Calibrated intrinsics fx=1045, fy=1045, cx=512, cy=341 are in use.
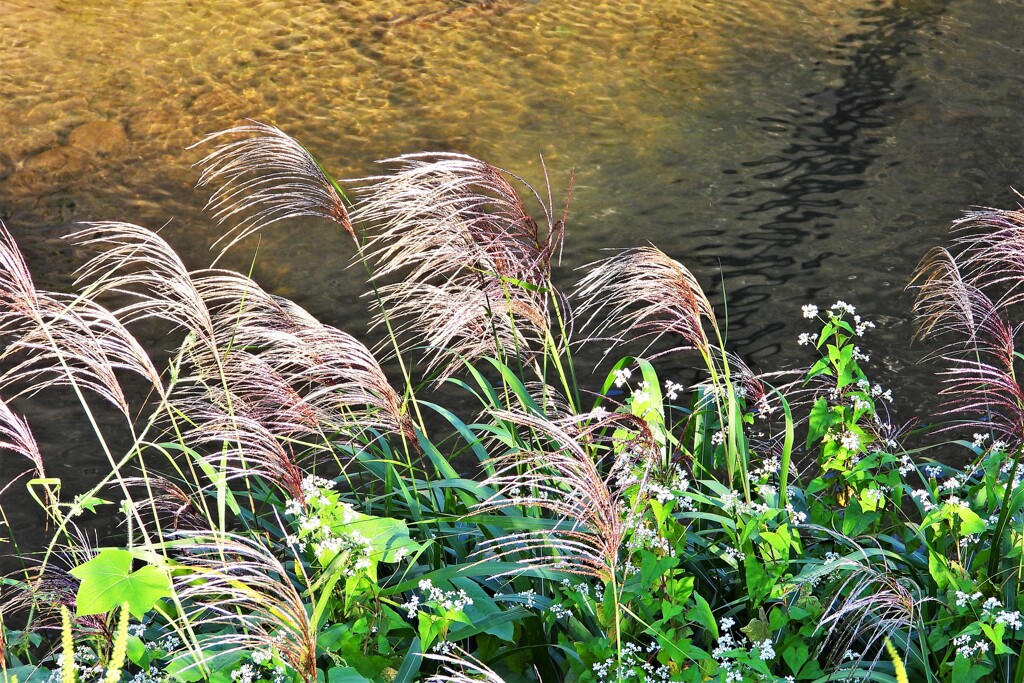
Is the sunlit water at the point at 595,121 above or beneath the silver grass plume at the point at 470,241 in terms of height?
beneath

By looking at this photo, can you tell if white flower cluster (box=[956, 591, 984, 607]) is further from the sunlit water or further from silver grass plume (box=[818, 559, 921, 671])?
the sunlit water

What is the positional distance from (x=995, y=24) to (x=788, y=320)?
239 inches

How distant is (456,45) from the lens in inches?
359

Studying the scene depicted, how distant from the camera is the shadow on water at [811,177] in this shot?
573 cm

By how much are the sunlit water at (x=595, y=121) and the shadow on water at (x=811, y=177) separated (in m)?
0.02

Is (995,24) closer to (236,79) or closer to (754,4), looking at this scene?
(754,4)

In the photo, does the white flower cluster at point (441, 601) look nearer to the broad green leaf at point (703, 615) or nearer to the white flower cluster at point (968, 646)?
the broad green leaf at point (703, 615)

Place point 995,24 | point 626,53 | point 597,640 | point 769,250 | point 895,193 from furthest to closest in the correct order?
point 995,24, point 626,53, point 895,193, point 769,250, point 597,640

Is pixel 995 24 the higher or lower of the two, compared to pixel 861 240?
higher

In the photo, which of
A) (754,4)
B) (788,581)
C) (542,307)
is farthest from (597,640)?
(754,4)

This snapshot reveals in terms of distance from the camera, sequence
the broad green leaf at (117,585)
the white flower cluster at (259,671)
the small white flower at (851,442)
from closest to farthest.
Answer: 1. the broad green leaf at (117,585)
2. the white flower cluster at (259,671)
3. the small white flower at (851,442)

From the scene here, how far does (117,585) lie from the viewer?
1815 mm

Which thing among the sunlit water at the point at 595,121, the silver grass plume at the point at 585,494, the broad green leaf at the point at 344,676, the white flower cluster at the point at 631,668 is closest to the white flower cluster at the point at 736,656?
the white flower cluster at the point at 631,668

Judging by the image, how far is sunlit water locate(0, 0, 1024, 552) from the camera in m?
5.90
